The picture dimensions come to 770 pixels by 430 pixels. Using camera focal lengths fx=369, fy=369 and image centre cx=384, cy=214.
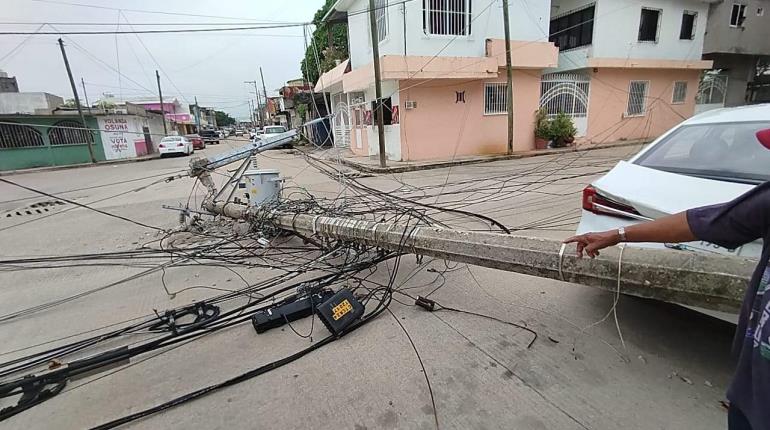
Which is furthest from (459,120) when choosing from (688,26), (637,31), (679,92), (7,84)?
(7,84)

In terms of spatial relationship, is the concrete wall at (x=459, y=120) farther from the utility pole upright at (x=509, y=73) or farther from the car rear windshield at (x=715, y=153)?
the car rear windshield at (x=715, y=153)

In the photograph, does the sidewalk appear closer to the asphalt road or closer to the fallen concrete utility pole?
the asphalt road

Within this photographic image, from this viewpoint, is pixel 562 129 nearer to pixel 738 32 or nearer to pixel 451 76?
pixel 451 76

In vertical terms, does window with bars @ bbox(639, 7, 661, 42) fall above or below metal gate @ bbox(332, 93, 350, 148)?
above

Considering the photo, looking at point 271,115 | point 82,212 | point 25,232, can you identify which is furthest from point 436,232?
point 271,115

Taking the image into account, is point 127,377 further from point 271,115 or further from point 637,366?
point 271,115

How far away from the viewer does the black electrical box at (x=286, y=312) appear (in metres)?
3.04

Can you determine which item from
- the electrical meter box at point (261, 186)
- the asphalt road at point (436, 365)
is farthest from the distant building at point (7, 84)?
the asphalt road at point (436, 365)

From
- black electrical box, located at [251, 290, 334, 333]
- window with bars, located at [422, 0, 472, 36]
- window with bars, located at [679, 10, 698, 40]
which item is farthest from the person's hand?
window with bars, located at [679, 10, 698, 40]

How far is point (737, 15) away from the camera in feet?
63.1

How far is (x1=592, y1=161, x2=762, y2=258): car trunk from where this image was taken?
2.23 metres

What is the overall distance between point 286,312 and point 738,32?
2746 centimetres

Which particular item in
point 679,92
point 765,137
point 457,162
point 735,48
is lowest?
point 457,162

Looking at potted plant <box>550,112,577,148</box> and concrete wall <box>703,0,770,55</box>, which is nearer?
potted plant <box>550,112,577,148</box>
